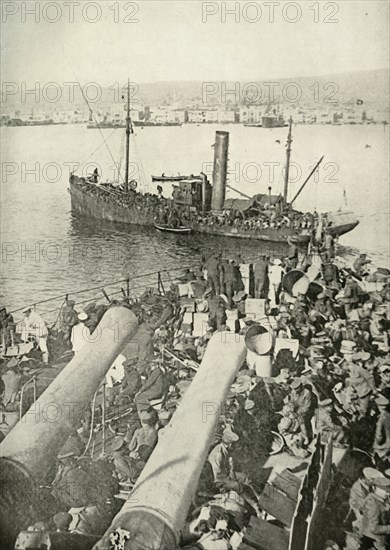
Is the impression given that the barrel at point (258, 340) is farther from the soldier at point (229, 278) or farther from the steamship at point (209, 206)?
the steamship at point (209, 206)

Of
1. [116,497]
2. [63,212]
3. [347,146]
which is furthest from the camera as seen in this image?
[63,212]

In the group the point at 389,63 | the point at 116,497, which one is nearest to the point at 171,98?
the point at 389,63

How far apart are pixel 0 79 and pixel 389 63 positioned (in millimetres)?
3269

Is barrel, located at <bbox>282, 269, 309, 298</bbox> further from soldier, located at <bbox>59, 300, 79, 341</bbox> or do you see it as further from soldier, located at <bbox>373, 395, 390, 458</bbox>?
soldier, located at <bbox>59, 300, 79, 341</bbox>

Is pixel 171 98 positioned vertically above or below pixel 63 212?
above

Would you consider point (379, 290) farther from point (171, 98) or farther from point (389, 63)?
point (171, 98)

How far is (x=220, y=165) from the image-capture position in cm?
484

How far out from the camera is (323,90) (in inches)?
177

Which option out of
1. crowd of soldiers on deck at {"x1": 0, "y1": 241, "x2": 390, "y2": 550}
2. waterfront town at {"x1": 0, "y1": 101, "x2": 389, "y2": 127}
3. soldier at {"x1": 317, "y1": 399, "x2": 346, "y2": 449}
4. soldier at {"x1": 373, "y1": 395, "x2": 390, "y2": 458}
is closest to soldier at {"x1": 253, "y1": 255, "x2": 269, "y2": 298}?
crowd of soldiers on deck at {"x1": 0, "y1": 241, "x2": 390, "y2": 550}

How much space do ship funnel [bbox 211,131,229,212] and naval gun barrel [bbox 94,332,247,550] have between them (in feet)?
4.30

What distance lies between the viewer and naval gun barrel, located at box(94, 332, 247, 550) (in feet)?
11.3

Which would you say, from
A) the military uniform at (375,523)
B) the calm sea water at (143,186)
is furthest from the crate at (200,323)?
the military uniform at (375,523)

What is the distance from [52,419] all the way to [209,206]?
2429 mm

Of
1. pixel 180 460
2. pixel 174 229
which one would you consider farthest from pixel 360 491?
pixel 174 229
